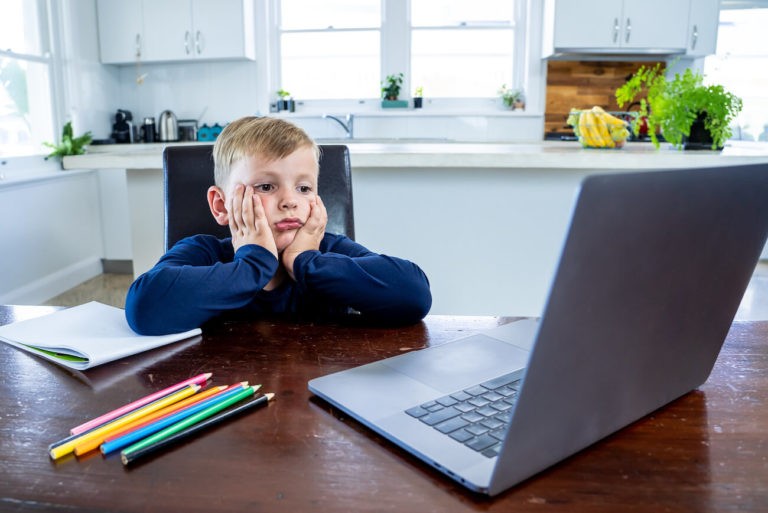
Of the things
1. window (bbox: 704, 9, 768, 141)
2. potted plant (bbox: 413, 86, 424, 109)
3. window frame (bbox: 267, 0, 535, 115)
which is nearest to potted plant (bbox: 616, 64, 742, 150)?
window frame (bbox: 267, 0, 535, 115)

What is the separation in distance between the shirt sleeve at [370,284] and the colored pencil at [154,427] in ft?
1.28

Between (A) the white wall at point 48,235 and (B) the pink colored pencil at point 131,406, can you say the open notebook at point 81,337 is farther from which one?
(A) the white wall at point 48,235

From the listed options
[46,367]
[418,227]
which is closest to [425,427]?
[46,367]

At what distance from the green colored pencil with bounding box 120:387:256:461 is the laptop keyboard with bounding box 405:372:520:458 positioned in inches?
6.7

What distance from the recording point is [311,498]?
0.45 m

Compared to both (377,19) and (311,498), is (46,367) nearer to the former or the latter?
(311,498)

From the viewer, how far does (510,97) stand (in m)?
4.77

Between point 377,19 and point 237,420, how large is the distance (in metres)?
4.71

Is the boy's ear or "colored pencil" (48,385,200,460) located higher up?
the boy's ear

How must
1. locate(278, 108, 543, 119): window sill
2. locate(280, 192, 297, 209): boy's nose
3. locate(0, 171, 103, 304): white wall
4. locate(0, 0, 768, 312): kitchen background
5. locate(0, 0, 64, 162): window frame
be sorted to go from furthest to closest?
locate(278, 108, 543, 119): window sill
locate(0, 0, 768, 312): kitchen background
locate(0, 0, 64, 162): window frame
locate(0, 171, 103, 304): white wall
locate(280, 192, 297, 209): boy's nose

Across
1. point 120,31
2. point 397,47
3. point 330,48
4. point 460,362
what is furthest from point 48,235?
point 460,362

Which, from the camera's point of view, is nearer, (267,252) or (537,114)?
(267,252)

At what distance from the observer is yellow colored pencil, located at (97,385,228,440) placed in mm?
535

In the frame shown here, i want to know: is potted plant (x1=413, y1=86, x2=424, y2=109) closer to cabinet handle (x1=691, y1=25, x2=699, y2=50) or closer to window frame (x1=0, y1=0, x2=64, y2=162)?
cabinet handle (x1=691, y1=25, x2=699, y2=50)
